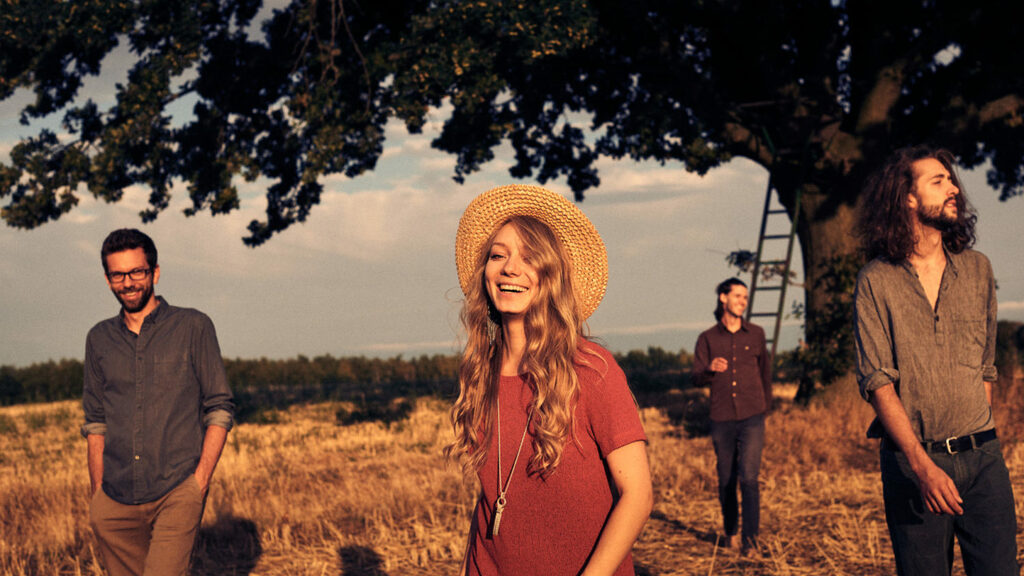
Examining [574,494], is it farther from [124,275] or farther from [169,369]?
[124,275]

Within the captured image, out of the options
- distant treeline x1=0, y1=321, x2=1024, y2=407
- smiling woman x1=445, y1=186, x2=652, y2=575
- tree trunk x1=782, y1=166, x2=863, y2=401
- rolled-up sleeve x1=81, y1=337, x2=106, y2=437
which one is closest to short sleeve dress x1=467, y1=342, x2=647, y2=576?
smiling woman x1=445, y1=186, x2=652, y2=575

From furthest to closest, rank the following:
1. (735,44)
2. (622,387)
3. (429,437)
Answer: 1. (735,44)
2. (429,437)
3. (622,387)

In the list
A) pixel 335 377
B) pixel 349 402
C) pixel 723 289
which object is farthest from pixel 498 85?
pixel 335 377

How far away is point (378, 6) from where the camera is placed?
17.6 metres

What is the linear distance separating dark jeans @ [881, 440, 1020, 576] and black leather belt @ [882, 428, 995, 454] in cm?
2

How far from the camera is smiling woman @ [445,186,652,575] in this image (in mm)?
2668

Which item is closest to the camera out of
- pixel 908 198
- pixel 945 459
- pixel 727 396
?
pixel 945 459

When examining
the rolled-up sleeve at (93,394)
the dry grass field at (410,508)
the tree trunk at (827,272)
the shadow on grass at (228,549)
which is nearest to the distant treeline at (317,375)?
the tree trunk at (827,272)

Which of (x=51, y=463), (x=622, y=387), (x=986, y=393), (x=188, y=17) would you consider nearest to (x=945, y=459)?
(x=986, y=393)

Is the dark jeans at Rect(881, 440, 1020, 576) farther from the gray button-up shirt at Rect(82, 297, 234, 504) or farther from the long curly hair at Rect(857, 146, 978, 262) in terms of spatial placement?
the gray button-up shirt at Rect(82, 297, 234, 504)

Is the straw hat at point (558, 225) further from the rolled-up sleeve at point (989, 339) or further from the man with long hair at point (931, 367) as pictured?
the rolled-up sleeve at point (989, 339)

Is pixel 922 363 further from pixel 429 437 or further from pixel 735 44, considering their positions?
pixel 735 44

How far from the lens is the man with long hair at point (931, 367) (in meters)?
3.73

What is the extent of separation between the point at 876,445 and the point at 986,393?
10147mm
